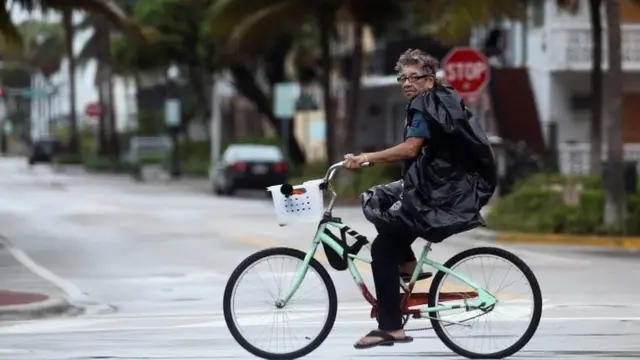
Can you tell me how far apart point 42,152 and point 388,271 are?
70923 millimetres

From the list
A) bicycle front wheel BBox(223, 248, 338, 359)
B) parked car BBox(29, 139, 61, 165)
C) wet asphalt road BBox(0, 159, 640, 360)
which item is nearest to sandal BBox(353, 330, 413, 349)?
bicycle front wheel BBox(223, 248, 338, 359)

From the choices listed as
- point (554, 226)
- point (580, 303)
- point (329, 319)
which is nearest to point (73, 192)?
point (554, 226)

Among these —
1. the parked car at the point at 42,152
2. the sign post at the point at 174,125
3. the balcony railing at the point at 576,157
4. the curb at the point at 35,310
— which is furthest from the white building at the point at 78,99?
the curb at the point at 35,310

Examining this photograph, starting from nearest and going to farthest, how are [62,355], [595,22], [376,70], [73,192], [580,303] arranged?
[62,355] < [580,303] < [595,22] < [73,192] < [376,70]

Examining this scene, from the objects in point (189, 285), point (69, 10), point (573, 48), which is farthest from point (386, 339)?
point (573, 48)

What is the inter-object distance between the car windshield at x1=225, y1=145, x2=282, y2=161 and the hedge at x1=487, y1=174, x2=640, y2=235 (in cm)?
1855

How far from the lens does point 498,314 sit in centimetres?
959

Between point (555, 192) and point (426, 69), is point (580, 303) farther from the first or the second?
point (555, 192)

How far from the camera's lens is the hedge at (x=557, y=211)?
2267 cm

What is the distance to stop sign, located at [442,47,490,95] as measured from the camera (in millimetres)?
25312

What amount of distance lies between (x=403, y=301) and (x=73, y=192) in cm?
3551

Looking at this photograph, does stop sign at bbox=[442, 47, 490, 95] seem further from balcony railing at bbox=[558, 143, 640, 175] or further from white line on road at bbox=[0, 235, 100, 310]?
balcony railing at bbox=[558, 143, 640, 175]

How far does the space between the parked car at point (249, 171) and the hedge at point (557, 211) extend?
17.9 metres

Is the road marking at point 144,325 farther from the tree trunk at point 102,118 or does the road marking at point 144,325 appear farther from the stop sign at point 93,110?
the stop sign at point 93,110
